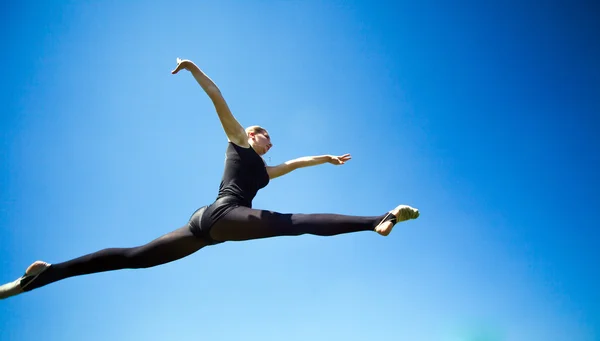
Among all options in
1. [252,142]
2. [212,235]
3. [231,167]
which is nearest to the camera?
[212,235]

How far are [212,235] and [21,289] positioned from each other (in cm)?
209

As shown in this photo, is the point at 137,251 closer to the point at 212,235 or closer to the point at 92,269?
the point at 92,269

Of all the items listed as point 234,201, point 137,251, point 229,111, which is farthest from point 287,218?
point 137,251

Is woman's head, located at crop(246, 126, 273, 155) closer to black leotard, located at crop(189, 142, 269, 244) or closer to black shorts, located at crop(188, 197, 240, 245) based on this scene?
black leotard, located at crop(189, 142, 269, 244)

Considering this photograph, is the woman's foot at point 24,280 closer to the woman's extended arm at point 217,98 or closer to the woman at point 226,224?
the woman at point 226,224

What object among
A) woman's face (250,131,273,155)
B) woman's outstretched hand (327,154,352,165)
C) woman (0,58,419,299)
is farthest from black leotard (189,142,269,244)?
woman's outstretched hand (327,154,352,165)

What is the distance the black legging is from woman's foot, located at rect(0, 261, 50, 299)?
0.15 ft

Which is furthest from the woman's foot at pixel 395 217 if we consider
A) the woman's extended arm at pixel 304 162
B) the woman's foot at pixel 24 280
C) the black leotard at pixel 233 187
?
the woman's foot at pixel 24 280

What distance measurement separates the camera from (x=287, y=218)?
3494 millimetres

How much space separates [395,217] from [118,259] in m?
2.77

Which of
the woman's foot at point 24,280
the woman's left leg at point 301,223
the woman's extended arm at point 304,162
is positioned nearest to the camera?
the woman's left leg at point 301,223

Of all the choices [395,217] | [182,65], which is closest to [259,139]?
[182,65]

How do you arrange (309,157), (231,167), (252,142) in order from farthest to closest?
(309,157) → (252,142) → (231,167)

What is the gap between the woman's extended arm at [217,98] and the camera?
395cm
